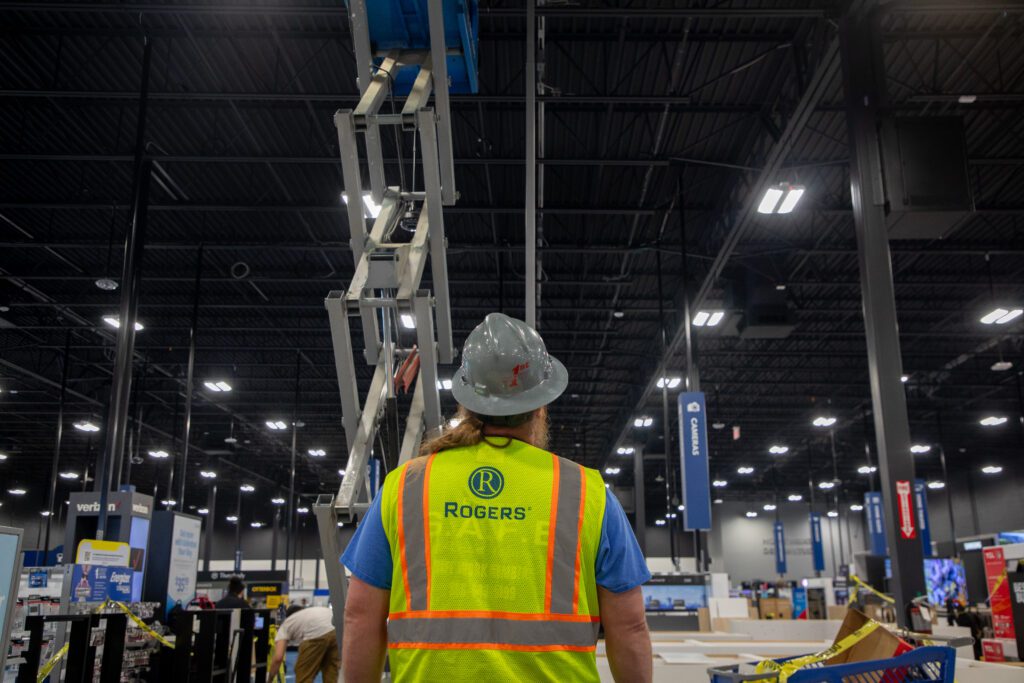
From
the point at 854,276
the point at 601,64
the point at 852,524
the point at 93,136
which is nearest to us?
the point at 601,64

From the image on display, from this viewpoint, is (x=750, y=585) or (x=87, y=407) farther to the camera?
(x=750, y=585)

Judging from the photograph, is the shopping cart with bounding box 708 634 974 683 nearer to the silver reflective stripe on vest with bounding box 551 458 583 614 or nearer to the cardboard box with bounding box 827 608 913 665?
the cardboard box with bounding box 827 608 913 665

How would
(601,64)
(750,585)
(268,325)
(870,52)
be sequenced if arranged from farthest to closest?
(750,585) < (268,325) < (601,64) < (870,52)

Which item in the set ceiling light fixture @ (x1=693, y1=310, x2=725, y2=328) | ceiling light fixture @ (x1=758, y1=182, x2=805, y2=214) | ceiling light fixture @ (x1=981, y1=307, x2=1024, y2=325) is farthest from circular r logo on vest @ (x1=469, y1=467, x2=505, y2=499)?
ceiling light fixture @ (x1=981, y1=307, x2=1024, y2=325)

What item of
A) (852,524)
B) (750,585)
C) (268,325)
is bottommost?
(750,585)

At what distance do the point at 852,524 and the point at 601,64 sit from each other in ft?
149

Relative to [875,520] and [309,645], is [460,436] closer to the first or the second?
[309,645]

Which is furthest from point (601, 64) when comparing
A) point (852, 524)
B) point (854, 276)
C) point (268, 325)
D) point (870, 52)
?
point (852, 524)

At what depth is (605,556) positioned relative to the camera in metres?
1.72

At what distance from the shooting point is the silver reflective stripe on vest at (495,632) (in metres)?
1.61

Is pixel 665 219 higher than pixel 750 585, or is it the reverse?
pixel 665 219

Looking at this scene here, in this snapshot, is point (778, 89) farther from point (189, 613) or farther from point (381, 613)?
point (381, 613)

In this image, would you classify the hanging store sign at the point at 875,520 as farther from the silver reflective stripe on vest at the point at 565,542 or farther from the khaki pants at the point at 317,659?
the silver reflective stripe on vest at the point at 565,542

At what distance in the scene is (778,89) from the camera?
1112 centimetres
